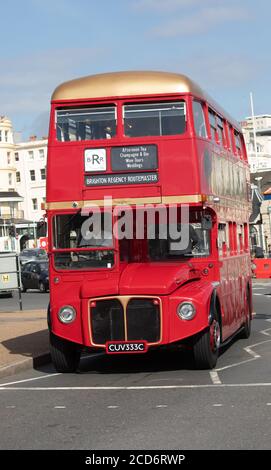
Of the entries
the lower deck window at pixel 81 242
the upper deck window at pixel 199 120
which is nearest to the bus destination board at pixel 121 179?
the lower deck window at pixel 81 242

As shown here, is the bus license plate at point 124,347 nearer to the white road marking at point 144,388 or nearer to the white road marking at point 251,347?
the white road marking at point 144,388

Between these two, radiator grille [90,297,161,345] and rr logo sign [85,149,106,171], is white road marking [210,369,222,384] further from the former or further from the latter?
rr logo sign [85,149,106,171]

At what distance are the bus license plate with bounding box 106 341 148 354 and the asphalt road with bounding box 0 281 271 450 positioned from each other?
1.34ft

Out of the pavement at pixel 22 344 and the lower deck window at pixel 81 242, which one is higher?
the lower deck window at pixel 81 242

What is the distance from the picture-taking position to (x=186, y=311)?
40.1 feet

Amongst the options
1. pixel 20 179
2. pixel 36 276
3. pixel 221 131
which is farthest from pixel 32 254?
pixel 20 179

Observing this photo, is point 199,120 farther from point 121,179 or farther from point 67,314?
point 67,314

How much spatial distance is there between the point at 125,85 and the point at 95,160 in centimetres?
122

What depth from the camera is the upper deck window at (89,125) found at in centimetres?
1327

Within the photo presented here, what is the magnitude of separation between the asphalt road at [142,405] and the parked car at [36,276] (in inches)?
1218

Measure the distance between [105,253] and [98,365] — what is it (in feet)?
7.56

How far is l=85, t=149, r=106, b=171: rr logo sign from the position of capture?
1314 centimetres

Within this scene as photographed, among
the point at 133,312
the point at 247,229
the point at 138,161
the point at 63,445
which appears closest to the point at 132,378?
the point at 133,312

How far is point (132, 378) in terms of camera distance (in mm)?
12477
